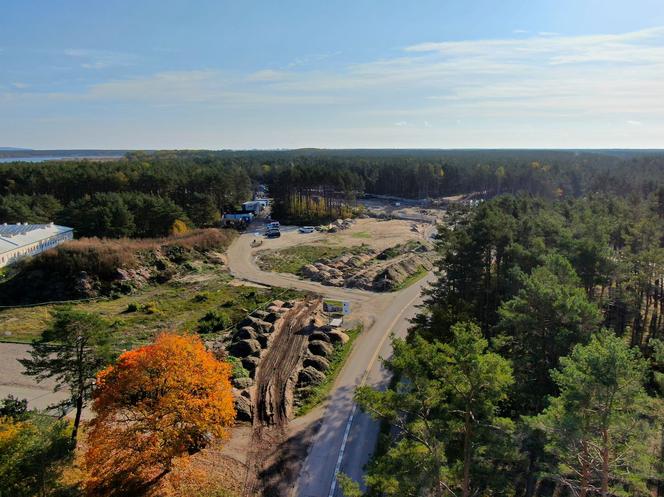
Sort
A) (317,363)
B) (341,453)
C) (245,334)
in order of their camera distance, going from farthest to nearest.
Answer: (245,334)
(317,363)
(341,453)

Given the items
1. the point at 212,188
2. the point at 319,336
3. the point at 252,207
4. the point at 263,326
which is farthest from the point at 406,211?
the point at 263,326

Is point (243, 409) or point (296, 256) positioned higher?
point (296, 256)

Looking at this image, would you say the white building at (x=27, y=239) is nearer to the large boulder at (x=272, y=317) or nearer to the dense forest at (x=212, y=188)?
the dense forest at (x=212, y=188)

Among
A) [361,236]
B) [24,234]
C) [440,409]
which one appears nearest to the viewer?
[440,409]

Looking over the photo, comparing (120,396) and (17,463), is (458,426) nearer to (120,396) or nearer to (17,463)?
(120,396)

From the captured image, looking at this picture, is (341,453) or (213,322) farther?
(213,322)

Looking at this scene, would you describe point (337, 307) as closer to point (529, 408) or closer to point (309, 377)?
point (309, 377)

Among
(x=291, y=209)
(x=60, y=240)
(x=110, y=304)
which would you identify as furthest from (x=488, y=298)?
(x=291, y=209)
